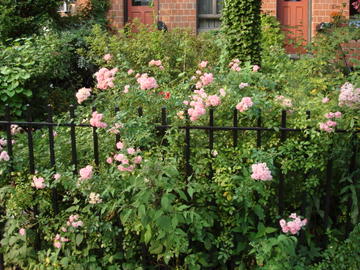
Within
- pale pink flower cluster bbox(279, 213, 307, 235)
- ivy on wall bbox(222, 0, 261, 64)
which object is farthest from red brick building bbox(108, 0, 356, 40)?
pale pink flower cluster bbox(279, 213, 307, 235)

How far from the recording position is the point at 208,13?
11672 millimetres

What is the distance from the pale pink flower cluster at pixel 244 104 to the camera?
3.05 meters

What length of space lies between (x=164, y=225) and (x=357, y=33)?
463 cm

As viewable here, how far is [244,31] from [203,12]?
19.6 feet

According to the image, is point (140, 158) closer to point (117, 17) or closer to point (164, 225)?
point (164, 225)

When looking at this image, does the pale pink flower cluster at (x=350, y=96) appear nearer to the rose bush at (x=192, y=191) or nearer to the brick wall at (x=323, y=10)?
the rose bush at (x=192, y=191)

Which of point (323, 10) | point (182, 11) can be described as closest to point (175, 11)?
point (182, 11)

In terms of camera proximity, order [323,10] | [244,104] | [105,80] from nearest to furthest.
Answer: [244,104]
[105,80]
[323,10]

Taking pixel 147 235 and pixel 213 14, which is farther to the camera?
pixel 213 14

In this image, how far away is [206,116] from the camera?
10.9ft

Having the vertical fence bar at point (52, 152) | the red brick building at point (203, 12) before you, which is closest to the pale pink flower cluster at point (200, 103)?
the vertical fence bar at point (52, 152)

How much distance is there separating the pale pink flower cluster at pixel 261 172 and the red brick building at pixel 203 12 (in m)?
8.67

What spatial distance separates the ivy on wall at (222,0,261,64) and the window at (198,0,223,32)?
565 cm

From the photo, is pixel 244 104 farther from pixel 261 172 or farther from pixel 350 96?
pixel 350 96
